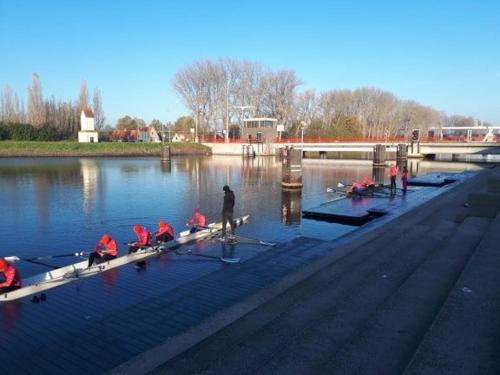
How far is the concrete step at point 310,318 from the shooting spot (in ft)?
22.5

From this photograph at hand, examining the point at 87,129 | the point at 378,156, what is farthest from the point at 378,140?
the point at 87,129

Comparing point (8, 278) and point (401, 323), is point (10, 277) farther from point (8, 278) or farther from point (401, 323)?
point (401, 323)

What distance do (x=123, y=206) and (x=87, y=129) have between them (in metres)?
74.4

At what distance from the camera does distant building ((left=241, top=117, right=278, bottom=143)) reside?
91375mm

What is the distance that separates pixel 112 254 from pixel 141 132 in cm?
12351

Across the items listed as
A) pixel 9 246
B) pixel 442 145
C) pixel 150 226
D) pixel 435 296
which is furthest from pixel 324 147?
pixel 435 296

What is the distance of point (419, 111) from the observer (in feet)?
440

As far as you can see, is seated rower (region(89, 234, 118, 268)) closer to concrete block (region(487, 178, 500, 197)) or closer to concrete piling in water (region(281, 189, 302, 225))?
concrete piling in water (region(281, 189, 302, 225))

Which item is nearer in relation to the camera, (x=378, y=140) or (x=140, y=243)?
(x=140, y=243)

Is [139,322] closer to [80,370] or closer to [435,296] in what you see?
[80,370]

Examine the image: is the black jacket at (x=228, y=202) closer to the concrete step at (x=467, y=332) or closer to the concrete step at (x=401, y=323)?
the concrete step at (x=401, y=323)

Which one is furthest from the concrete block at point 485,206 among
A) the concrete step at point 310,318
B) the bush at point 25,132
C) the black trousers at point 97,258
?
the bush at point 25,132

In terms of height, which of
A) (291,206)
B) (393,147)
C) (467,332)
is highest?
(393,147)

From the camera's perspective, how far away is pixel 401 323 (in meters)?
8.12
